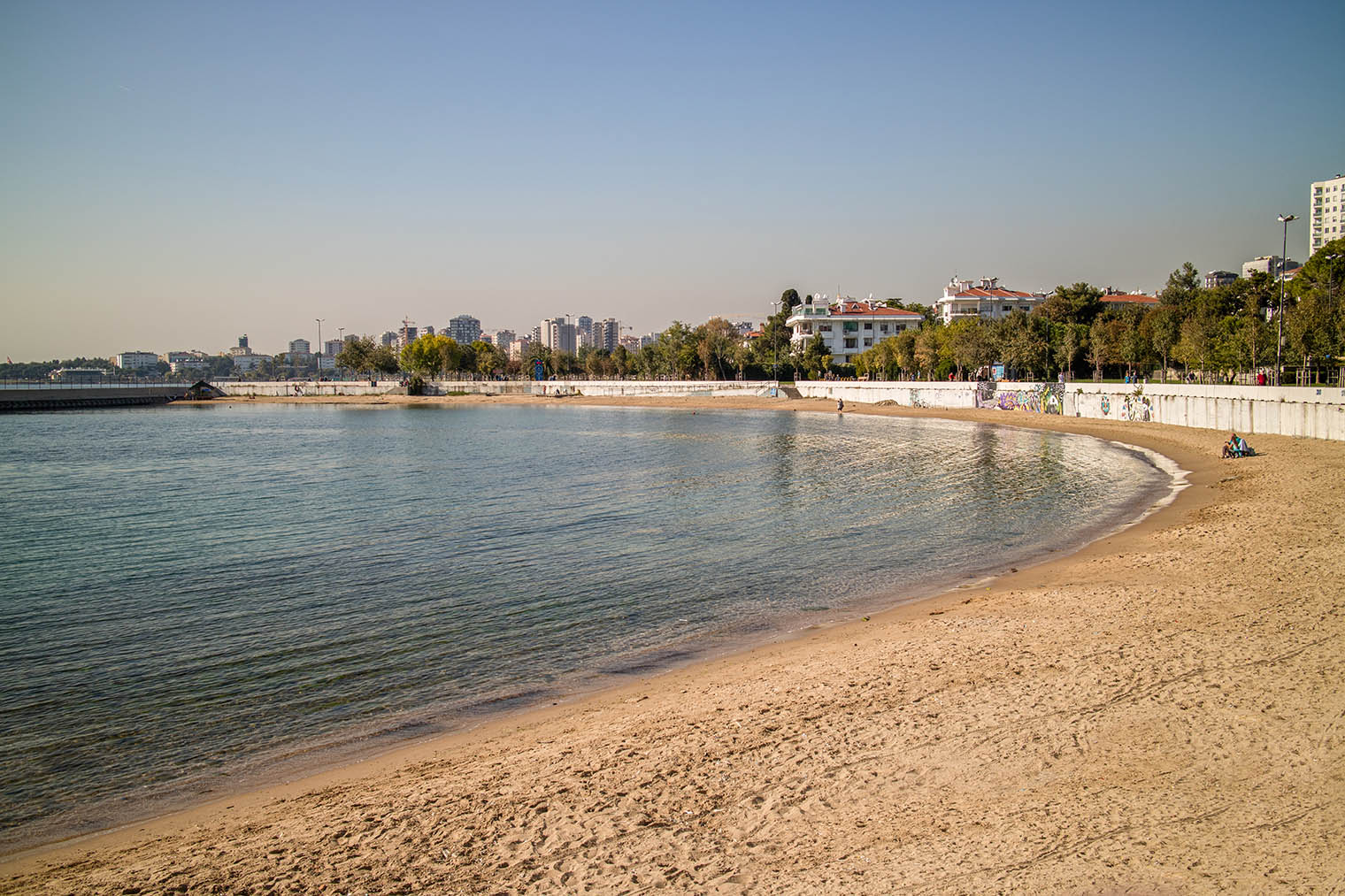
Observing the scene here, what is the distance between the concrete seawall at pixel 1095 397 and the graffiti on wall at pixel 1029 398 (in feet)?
0.23

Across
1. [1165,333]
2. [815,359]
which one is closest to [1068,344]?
[1165,333]

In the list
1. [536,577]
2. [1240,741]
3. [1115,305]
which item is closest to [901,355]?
[1115,305]

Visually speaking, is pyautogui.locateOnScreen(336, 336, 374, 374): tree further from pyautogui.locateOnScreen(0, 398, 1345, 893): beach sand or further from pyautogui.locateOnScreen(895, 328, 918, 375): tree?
pyautogui.locateOnScreen(0, 398, 1345, 893): beach sand

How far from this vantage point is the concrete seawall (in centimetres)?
3451

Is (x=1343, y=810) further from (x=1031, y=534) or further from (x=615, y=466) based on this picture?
(x=615, y=466)

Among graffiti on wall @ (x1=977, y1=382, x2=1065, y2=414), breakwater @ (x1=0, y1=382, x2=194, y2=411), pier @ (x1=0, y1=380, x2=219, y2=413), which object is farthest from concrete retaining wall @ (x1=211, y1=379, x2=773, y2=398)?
graffiti on wall @ (x1=977, y1=382, x2=1065, y2=414)

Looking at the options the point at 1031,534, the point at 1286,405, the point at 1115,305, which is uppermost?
the point at 1115,305

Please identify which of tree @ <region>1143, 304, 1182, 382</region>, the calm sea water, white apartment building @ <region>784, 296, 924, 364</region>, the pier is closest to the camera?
the calm sea water

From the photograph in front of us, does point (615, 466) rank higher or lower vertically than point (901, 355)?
lower

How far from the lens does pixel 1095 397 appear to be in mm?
58125

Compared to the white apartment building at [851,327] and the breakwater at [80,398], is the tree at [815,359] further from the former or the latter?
the breakwater at [80,398]

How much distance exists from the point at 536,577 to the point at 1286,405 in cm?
3534

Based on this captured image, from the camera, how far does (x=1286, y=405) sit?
116ft

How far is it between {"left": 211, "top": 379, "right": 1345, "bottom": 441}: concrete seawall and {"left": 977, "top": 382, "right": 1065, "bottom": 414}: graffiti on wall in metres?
0.07
